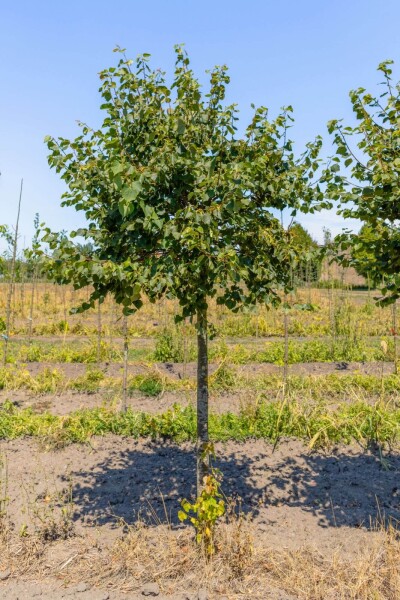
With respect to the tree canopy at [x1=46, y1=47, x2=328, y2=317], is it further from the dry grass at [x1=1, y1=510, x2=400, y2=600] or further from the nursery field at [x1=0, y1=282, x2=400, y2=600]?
the dry grass at [x1=1, y1=510, x2=400, y2=600]

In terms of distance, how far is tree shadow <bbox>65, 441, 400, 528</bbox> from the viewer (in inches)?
185

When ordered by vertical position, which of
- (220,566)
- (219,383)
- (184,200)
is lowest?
(220,566)

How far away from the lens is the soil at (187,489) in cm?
432

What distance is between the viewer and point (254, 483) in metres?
5.24

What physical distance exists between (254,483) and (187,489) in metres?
0.70

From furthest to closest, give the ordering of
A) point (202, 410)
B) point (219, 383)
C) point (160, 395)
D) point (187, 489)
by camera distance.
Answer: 1. point (219, 383)
2. point (160, 395)
3. point (187, 489)
4. point (202, 410)

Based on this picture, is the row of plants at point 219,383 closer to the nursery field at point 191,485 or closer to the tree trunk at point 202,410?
the nursery field at point 191,485

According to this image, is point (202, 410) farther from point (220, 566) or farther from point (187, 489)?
point (187, 489)

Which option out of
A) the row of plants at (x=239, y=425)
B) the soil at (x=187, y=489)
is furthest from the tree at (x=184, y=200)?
the row of plants at (x=239, y=425)

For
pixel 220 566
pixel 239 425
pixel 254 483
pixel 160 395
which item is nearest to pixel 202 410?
pixel 220 566

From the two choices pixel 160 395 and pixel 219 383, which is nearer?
pixel 160 395

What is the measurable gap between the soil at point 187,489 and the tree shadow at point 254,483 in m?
0.01

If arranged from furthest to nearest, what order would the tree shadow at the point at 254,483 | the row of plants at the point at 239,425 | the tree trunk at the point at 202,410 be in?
1. the row of plants at the point at 239,425
2. the tree shadow at the point at 254,483
3. the tree trunk at the point at 202,410

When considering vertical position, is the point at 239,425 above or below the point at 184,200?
below
